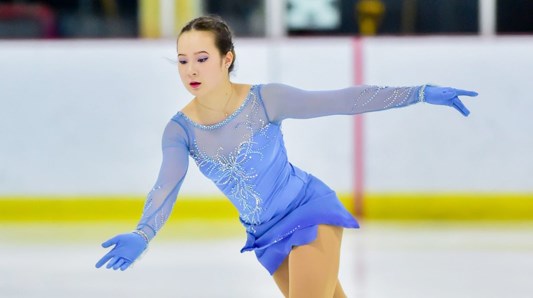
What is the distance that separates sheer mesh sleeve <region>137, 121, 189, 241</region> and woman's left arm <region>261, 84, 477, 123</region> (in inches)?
14.5

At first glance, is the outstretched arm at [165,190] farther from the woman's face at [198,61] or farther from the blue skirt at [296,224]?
the blue skirt at [296,224]

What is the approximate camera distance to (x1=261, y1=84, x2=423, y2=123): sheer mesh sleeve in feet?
10.6

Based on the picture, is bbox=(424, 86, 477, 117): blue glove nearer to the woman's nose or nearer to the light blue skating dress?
the light blue skating dress

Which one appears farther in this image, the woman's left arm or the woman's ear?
the woman's ear

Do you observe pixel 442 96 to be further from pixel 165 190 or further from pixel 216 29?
pixel 165 190

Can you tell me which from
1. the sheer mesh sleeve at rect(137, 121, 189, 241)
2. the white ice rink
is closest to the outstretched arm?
the sheer mesh sleeve at rect(137, 121, 189, 241)

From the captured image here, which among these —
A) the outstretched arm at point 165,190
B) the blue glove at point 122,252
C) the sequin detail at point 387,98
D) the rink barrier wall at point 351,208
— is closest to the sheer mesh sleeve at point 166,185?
the outstretched arm at point 165,190

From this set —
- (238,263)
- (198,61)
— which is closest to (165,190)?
(198,61)

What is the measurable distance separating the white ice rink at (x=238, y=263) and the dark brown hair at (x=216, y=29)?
6.13ft

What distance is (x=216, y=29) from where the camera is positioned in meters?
3.29

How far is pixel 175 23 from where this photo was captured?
8734 millimetres

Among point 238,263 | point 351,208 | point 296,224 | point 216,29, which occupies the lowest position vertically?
point 351,208

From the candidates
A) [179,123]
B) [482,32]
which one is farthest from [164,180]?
[482,32]

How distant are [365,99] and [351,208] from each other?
4747 mm
